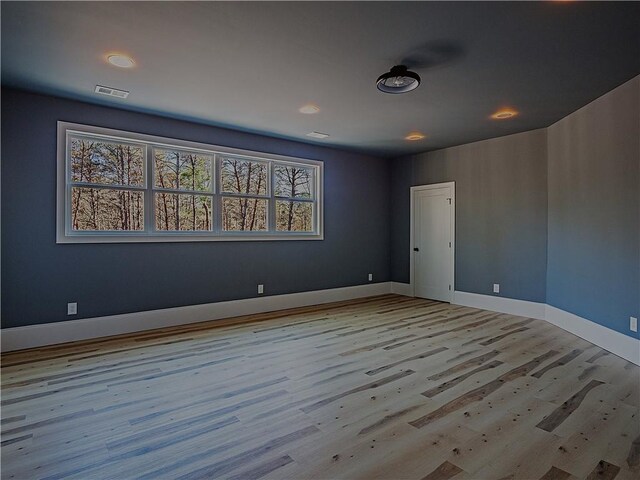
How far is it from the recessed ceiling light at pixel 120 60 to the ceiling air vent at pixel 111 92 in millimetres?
655

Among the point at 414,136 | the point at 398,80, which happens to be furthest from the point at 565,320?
the point at 398,80

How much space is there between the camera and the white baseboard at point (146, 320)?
385 cm

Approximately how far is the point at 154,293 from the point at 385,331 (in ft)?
9.65

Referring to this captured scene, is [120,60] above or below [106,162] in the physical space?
above

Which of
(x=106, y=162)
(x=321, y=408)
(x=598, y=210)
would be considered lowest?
(x=321, y=408)

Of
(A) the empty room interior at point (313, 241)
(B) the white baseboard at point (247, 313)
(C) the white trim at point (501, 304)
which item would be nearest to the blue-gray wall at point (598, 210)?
(A) the empty room interior at point (313, 241)

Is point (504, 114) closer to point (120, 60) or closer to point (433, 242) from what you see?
point (433, 242)

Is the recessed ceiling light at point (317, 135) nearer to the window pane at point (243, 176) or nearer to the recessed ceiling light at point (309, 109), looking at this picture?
the window pane at point (243, 176)

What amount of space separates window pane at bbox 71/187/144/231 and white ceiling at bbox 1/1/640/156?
1.04 meters

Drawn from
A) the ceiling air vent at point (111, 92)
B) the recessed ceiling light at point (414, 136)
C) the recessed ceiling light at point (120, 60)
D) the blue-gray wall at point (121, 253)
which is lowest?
the blue-gray wall at point (121, 253)

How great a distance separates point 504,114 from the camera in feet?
14.9

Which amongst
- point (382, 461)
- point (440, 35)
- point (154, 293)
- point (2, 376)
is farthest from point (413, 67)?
point (2, 376)

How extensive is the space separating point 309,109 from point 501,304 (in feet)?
13.3

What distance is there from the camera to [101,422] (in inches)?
93.8
